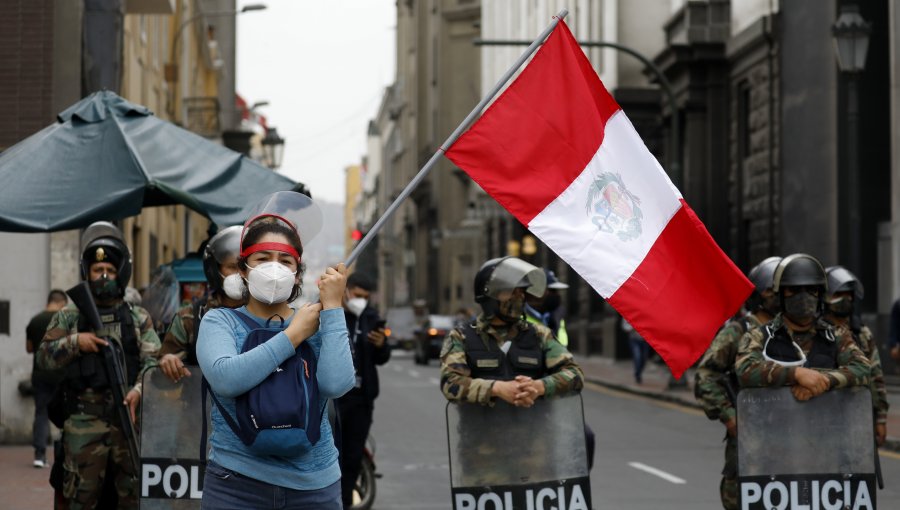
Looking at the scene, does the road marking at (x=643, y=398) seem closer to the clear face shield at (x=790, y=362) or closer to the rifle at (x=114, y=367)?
the clear face shield at (x=790, y=362)

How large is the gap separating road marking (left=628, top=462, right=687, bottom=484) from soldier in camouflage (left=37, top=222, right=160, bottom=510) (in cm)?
666

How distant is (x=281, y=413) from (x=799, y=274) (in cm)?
413

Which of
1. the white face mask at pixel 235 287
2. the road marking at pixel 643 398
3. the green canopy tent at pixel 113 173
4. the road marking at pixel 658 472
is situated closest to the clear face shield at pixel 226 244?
the white face mask at pixel 235 287

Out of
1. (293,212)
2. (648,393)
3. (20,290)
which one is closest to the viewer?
(293,212)

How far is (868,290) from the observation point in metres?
28.2

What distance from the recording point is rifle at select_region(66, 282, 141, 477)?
27.5 feet

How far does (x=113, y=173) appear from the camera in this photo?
972cm

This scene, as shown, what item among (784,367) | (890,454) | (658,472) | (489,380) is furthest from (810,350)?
(890,454)

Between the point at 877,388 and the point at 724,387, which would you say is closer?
the point at 724,387

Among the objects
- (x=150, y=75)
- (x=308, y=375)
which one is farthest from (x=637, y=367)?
(x=308, y=375)

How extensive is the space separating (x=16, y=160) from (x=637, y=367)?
22236mm

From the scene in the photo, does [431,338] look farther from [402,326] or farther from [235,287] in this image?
[235,287]

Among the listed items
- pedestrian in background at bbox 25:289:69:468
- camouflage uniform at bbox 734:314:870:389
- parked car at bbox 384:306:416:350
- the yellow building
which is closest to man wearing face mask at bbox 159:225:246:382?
camouflage uniform at bbox 734:314:870:389

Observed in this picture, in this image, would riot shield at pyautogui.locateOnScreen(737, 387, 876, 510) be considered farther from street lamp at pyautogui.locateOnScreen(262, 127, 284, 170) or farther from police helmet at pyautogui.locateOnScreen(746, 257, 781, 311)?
street lamp at pyautogui.locateOnScreen(262, 127, 284, 170)
